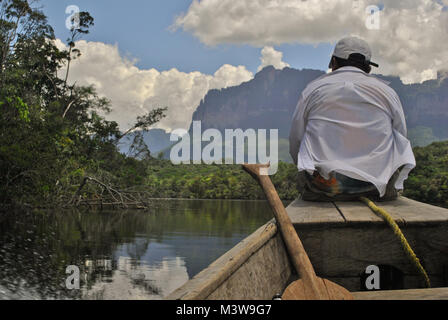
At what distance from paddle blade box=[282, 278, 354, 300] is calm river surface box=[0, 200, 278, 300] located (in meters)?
3.86

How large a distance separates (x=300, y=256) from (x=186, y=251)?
277 inches

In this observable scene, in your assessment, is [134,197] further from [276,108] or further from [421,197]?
[276,108]

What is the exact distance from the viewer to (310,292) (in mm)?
1684

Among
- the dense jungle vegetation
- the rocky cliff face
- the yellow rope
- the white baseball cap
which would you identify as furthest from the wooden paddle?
the rocky cliff face

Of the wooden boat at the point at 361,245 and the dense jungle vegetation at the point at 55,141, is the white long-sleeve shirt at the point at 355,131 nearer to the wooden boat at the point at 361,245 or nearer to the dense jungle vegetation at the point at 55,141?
the wooden boat at the point at 361,245

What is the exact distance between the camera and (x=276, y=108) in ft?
550

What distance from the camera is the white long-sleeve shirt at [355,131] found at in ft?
8.90

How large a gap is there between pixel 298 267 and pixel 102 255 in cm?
659

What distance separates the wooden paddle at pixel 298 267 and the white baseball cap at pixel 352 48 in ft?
3.45

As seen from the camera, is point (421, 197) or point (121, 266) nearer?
point (121, 266)

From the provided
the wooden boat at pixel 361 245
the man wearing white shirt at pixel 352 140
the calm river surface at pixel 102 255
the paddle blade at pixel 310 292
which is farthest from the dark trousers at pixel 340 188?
the calm river surface at pixel 102 255

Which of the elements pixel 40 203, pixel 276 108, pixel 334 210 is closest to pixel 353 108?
pixel 334 210

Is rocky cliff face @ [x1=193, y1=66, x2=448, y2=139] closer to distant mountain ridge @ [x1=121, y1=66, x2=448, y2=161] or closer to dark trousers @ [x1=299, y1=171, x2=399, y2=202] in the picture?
distant mountain ridge @ [x1=121, y1=66, x2=448, y2=161]
